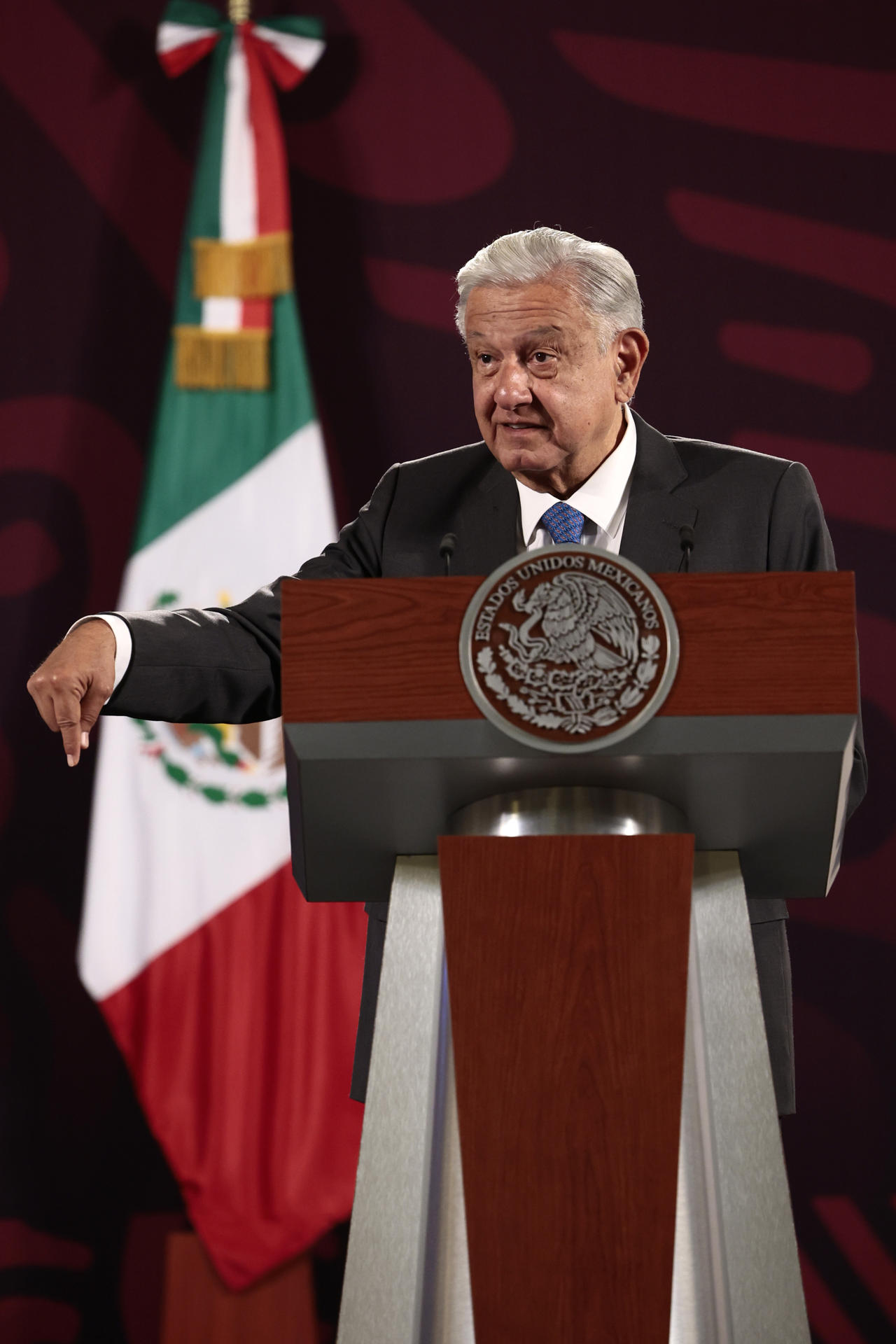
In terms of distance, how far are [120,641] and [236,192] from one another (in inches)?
91.5

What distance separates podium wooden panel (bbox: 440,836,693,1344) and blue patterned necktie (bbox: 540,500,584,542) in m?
0.58

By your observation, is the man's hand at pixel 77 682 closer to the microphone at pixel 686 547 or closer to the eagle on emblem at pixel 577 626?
the eagle on emblem at pixel 577 626

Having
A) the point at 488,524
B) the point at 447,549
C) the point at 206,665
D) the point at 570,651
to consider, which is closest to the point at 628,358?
the point at 488,524

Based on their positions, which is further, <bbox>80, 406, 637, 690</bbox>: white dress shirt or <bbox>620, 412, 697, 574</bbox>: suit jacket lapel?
<bbox>80, 406, 637, 690</bbox>: white dress shirt

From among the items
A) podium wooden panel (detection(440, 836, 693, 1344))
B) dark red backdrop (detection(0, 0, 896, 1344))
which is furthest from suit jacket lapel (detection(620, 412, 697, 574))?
dark red backdrop (detection(0, 0, 896, 1344))

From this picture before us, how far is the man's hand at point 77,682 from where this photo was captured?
1.23 m

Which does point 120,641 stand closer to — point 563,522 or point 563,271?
point 563,522

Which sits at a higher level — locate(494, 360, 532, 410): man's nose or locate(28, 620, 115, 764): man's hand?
locate(494, 360, 532, 410): man's nose

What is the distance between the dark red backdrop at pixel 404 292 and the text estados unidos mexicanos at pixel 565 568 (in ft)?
7.21

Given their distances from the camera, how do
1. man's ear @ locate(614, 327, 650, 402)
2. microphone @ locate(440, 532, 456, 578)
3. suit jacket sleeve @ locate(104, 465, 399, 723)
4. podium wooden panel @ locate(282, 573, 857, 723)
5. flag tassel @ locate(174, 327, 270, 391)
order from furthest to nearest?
flag tassel @ locate(174, 327, 270, 391) → man's ear @ locate(614, 327, 650, 402) → microphone @ locate(440, 532, 456, 578) → suit jacket sleeve @ locate(104, 465, 399, 723) → podium wooden panel @ locate(282, 573, 857, 723)

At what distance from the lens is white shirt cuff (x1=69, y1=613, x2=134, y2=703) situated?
1320mm

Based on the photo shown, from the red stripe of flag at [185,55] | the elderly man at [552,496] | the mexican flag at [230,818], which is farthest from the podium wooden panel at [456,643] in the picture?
the red stripe of flag at [185,55]

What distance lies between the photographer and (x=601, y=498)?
1.65 meters

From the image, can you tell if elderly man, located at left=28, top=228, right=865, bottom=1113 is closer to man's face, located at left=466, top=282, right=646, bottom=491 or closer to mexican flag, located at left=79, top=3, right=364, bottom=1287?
man's face, located at left=466, top=282, right=646, bottom=491
